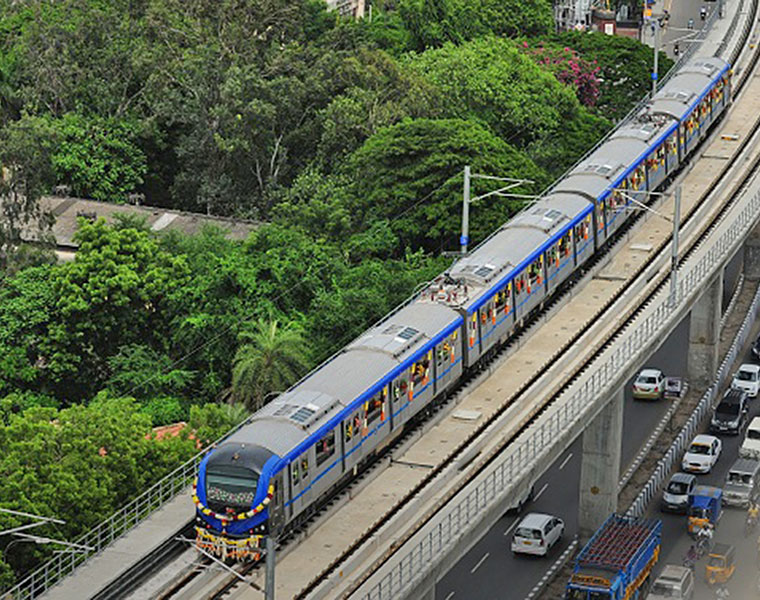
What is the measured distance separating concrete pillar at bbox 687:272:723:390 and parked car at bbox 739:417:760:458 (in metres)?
7.73

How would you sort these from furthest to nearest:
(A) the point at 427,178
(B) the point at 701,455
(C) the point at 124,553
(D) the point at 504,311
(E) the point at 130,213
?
(E) the point at 130,213
(A) the point at 427,178
(B) the point at 701,455
(D) the point at 504,311
(C) the point at 124,553

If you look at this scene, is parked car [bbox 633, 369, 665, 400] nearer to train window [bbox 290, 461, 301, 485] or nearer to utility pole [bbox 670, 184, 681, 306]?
utility pole [bbox 670, 184, 681, 306]

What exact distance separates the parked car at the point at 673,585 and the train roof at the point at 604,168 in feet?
59.9

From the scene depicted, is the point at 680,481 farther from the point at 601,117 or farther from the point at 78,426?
the point at 601,117

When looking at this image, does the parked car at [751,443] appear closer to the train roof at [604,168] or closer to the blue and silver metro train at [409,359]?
the blue and silver metro train at [409,359]

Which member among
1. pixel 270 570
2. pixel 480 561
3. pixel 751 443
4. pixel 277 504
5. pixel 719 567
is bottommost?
pixel 480 561

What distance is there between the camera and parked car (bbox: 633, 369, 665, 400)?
289ft

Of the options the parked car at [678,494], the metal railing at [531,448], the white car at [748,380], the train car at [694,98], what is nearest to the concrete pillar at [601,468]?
the metal railing at [531,448]

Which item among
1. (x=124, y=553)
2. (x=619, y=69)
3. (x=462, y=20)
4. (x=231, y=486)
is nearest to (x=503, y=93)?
(x=619, y=69)

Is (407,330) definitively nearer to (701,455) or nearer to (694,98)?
(701,455)

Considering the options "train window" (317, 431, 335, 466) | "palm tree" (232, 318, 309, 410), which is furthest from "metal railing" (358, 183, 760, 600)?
"palm tree" (232, 318, 309, 410)

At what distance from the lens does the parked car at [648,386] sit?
289 ft

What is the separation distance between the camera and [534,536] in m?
72.1

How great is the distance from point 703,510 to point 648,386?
14.0m
